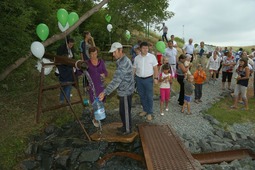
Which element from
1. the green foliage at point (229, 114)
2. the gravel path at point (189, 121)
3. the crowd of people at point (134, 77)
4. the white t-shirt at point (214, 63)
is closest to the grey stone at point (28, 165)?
the crowd of people at point (134, 77)

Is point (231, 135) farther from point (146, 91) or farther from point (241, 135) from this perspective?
point (146, 91)

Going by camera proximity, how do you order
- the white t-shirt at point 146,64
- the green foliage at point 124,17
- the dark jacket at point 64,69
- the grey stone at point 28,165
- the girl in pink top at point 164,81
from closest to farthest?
the grey stone at point 28,165 < the white t-shirt at point 146,64 < the dark jacket at point 64,69 < the girl in pink top at point 164,81 < the green foliage at point 124,17

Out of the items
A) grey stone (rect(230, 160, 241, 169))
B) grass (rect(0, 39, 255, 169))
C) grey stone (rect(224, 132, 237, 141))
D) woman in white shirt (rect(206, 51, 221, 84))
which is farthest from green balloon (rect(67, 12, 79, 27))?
woman in white shirt (rect(206, 51, 221, 84))

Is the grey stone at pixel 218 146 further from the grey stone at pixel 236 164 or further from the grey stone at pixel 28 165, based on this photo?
the grey stone at pixel 28 165

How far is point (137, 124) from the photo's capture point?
22.0 ft

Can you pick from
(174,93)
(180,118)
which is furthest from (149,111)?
(174,93)

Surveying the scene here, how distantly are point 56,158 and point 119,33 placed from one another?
45.1 feet

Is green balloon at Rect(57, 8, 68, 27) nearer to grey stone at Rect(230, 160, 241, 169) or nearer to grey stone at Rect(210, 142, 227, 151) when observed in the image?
grey stone at Rect(210, 142, 227, 151)

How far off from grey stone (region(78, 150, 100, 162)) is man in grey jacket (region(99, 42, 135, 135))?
2.69 ft

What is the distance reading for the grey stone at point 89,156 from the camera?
5.31m

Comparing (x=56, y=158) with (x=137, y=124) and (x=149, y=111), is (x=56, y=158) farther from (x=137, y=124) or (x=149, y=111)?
(x=149, y=111)

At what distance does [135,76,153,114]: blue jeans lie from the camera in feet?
22.4

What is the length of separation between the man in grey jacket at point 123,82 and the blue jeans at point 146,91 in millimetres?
1450

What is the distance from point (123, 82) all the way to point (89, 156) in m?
1.85
